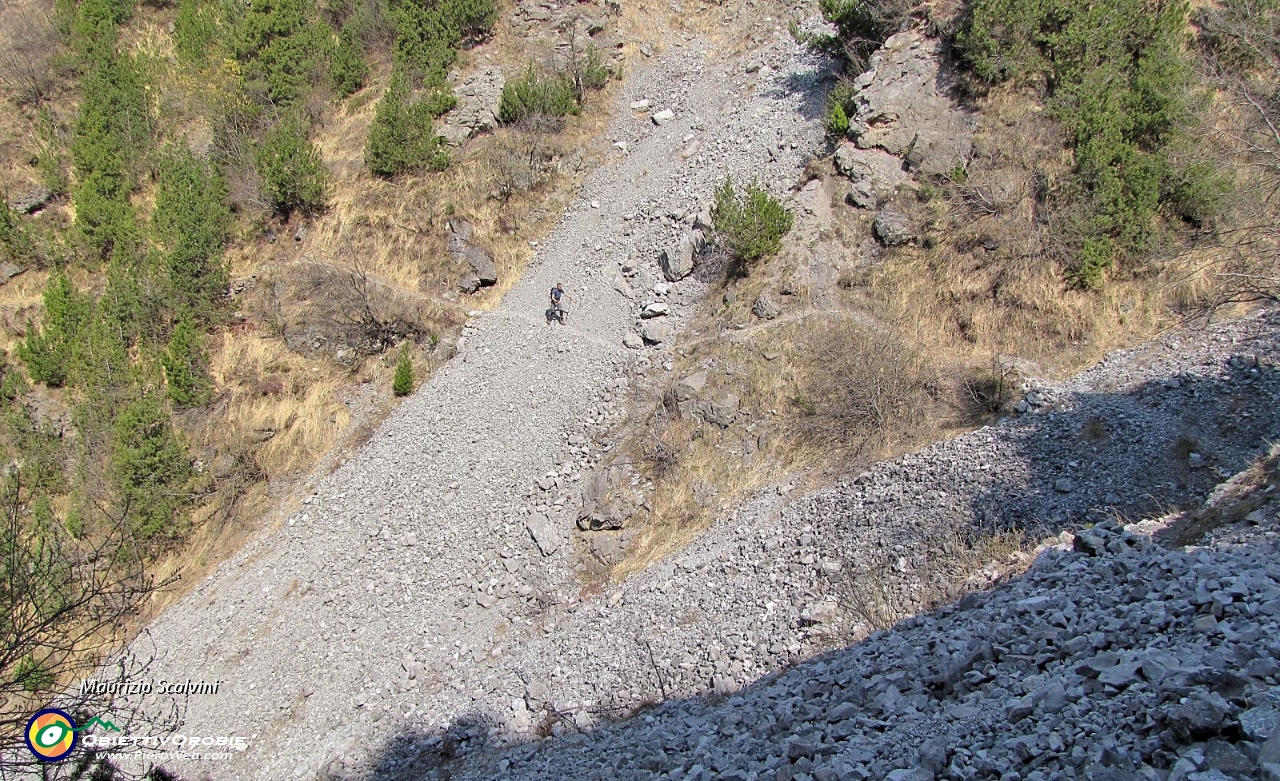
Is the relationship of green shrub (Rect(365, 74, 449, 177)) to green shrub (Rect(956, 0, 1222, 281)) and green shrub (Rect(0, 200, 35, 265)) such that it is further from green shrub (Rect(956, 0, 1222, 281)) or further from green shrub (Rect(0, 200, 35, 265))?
green shrub (Rect(956, 0, 1222, 281))

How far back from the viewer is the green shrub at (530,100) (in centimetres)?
2211

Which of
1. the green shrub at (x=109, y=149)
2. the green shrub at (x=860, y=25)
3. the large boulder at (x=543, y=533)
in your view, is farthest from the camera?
the green shrub at (x=109, y=149)

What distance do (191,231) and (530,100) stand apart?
9.78 metres

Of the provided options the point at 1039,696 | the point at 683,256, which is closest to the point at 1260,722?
the point at 1039,696

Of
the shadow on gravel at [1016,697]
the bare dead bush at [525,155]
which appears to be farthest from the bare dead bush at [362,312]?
the shadow on gravel at [1016,697]

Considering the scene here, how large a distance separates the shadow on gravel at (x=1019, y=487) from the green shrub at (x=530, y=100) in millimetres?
15747

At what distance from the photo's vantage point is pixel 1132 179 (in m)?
13.6

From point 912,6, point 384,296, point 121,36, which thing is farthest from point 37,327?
point 912,6

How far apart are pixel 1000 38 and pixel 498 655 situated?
15.7 meters

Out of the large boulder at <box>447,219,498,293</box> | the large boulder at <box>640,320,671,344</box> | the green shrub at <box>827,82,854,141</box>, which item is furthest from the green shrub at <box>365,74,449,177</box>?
the green shrub at <box>827,82,854,141</box>

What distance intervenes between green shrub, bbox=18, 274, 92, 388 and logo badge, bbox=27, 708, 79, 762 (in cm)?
1523

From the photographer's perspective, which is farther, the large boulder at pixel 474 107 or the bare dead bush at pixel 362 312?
the large boulder at pixel 474 107

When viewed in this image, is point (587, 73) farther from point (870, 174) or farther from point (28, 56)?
point (28, 56)

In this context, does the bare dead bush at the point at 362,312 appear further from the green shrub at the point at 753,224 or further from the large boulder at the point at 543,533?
the green shrub at the point at 753,224
